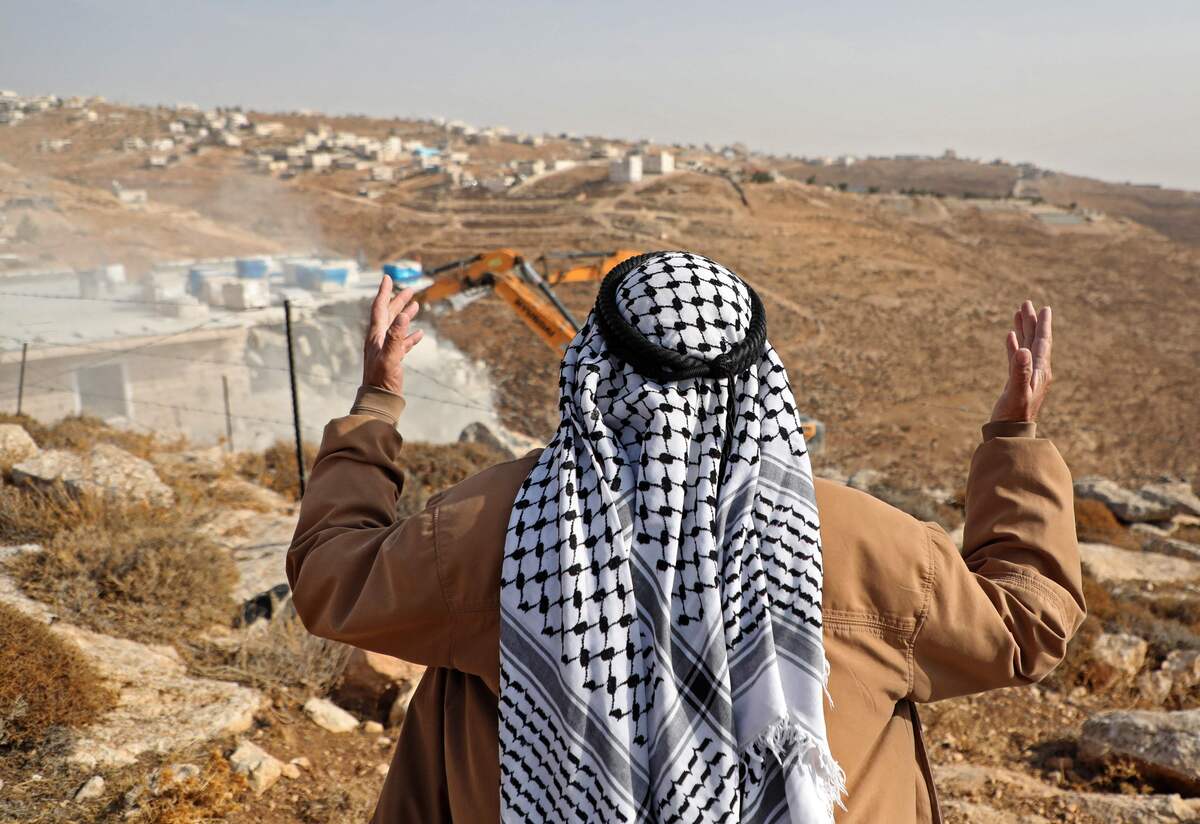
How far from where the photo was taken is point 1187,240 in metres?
49.1

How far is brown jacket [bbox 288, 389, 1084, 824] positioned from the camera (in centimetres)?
131

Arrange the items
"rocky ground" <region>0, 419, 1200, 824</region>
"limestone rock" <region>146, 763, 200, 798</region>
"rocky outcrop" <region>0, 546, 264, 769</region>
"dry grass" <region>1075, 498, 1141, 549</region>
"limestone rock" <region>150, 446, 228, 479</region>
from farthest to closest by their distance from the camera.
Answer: "dry grass" <region>1075, 498, 1141, 549</region>
"limestone rock" <region>150, 446, 228, 479</region>
"rocky outcrop" <region>0, 546, 264, 769</region>
"rocky ground" <region>0, 419, 1200, 824</region>
"limestone rock" <region>146, 763, 200, 798</region>

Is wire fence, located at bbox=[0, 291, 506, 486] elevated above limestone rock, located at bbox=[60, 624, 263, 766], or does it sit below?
below

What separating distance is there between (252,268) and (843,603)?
22390 millimetres

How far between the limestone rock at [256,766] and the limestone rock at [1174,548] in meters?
9.51

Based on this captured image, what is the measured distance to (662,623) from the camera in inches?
48.8

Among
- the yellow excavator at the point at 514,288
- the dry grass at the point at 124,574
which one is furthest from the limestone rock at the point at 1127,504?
the dry grass at the point at 124,574

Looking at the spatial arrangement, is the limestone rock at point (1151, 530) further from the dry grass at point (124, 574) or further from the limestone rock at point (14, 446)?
the limestone rock at point (14, 446)

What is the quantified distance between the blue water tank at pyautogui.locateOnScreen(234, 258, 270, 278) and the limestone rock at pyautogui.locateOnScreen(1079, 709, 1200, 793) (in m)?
20.7

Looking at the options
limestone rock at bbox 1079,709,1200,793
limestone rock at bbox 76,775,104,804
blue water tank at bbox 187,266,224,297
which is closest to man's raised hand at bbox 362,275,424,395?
limestone rock at bbox 76,775,104,804

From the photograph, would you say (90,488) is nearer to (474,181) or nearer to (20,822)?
(20,822)

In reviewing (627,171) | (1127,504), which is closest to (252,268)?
(1127,504)

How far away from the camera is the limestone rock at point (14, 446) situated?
21.3ft

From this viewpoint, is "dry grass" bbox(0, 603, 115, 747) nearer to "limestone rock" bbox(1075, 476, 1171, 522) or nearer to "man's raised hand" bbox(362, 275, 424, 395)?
"man's raised hand" bbox(362, 275, 424, 395)
